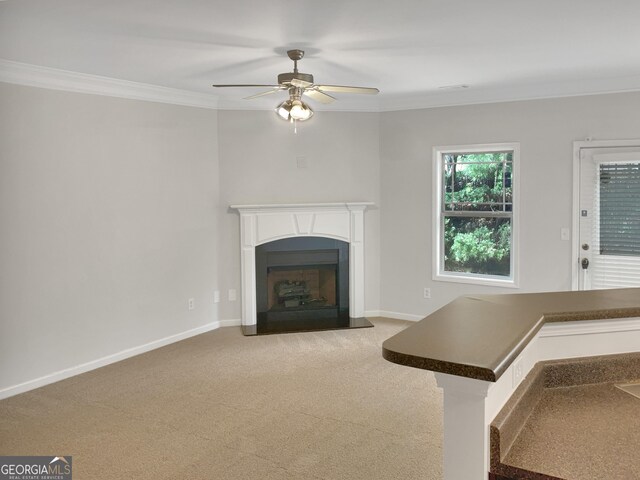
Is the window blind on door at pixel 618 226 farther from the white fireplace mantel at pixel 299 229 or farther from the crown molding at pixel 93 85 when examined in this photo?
the crown molding at pixel 93 85

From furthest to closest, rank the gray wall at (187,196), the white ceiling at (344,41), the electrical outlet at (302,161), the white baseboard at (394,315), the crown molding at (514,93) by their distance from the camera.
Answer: the white baseboard at (394,315) < the electrical outlet at (302,161) < the crown molding at (514,93) < the gray wall at (187,196) < the white ceiling at (344,41)

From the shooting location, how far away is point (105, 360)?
4.78 meters

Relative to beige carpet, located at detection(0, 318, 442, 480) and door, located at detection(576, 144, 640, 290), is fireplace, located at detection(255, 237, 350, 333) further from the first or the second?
door, located at detection(576, 144, 640, 290)

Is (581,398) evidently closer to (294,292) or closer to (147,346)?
(147,346)

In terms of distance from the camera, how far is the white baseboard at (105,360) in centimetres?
412

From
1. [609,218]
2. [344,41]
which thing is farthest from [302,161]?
[609,218]

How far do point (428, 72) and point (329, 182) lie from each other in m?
1.93

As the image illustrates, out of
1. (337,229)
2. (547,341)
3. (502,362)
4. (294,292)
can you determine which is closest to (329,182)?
(337,229)

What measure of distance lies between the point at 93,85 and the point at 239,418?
9.71 feet

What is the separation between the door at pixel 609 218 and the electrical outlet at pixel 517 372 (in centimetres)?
383

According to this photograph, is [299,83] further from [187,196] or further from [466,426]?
[466,426]

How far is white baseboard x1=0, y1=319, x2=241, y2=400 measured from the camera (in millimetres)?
4117

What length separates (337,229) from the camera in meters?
6.10

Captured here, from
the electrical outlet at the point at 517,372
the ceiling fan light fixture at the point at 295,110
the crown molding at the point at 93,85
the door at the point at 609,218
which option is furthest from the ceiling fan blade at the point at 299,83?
the door at the point at 609,218
